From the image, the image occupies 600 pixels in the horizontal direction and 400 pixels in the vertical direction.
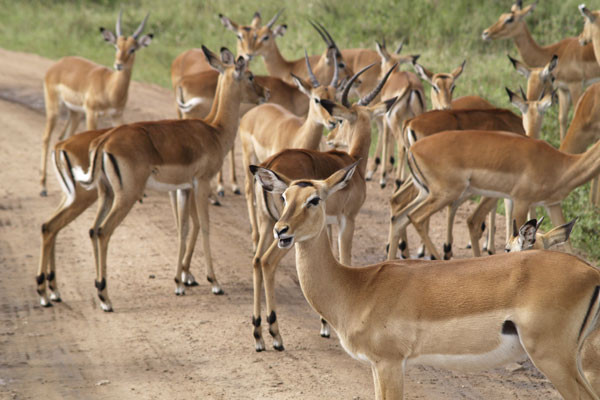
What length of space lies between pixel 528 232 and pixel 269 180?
1656 millimetres

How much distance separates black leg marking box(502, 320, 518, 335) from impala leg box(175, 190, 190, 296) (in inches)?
147

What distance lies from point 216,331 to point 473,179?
2.48m

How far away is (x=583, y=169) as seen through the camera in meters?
6.90

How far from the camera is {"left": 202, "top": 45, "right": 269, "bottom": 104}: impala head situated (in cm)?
827

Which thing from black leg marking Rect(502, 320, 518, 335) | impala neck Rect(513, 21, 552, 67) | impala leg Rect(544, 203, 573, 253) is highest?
impala neck Rect(513, 21, 552, 67)

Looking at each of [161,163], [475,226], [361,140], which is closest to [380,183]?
[475,226]

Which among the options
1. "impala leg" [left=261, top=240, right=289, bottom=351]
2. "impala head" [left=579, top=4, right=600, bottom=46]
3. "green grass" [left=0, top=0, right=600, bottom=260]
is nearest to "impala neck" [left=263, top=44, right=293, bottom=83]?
"green grass" [left=0, top=0, right=600, bottom=260]

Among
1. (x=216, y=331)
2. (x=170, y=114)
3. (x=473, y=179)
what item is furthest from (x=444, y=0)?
(x=216, y=331)

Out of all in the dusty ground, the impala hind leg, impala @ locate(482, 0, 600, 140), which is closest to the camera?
the dusty ground

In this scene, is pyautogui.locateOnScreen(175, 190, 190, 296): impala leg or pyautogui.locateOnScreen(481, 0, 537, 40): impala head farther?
pyautogui.locateOnScreen(481, 0, 537, 40): impala head

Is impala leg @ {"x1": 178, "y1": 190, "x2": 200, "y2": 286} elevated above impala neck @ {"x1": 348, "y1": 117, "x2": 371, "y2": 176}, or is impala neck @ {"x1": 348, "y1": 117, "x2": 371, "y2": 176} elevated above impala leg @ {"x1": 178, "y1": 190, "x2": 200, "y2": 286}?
impala neck @ {"x1": 348, "y1": 117, "x2": 371, "y2": 176}

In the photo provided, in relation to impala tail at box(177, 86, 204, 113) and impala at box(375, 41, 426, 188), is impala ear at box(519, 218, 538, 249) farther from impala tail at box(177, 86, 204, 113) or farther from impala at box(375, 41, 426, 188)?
impala tail at box(177, 86, 204, 113)

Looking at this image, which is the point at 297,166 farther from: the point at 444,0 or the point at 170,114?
the point at 444,0

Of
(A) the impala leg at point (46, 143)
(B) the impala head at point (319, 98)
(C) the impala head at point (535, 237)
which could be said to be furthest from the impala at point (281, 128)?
(A) the impala leg at point (46, 143)
